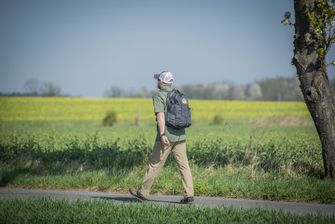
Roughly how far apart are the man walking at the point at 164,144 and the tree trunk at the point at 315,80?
323 cm

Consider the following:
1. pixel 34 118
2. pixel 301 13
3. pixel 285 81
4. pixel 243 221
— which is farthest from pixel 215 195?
pixel 285 81

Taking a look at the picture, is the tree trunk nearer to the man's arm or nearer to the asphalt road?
the asphalt road

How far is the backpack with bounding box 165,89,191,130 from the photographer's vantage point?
9758mm

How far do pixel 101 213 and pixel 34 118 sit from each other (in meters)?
47.6

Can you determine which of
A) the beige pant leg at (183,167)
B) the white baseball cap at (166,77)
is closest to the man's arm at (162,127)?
the beige pant leg at (183,167)

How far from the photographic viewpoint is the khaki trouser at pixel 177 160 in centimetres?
998

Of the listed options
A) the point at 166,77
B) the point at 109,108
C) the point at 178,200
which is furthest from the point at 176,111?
the point at 109,108

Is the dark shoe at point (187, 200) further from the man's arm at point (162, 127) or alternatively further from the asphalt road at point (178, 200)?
the man's arm at point (162, 127)

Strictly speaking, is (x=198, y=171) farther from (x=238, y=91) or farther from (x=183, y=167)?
(x=238, y=91)

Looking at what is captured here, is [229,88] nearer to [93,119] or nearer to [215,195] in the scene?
[93,119]

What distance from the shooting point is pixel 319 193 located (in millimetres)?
10266

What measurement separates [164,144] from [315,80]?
12.3ft

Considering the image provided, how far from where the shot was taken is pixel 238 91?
115 m

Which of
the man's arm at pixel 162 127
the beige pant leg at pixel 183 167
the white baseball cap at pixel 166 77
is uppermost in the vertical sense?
the white baseball cap at pixel 166 77
